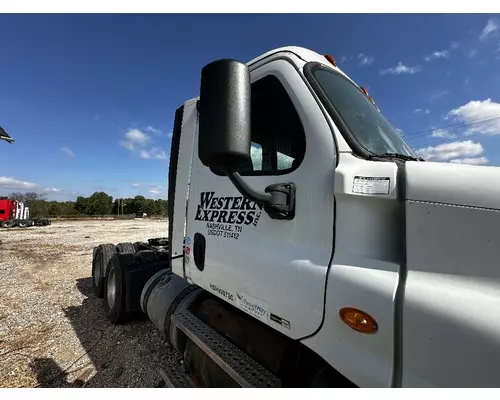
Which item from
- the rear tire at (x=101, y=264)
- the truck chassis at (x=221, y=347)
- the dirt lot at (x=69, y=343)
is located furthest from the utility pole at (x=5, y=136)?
the truck chassis at (x=221, y=347)

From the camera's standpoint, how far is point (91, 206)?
60812mm

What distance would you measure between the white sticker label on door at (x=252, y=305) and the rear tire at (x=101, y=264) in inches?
168

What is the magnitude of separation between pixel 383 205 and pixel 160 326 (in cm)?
250

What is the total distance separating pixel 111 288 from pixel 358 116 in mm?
4438

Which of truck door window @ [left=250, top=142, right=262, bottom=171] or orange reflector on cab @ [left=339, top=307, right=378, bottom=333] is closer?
orange reflector on cab @ [left=339, top=307, right=378, bottom=333]

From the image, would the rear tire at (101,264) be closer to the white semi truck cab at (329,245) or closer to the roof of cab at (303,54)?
the white semi truck cab at (329,245)

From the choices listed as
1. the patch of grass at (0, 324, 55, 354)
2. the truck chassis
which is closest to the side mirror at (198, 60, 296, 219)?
the truck chassis

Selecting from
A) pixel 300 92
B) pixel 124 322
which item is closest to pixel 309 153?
pixel 300 92

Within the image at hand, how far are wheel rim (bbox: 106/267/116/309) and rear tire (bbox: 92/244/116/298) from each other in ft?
2.43

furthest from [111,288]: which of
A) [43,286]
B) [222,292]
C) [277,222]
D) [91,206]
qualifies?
[91,206]

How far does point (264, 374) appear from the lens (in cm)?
162

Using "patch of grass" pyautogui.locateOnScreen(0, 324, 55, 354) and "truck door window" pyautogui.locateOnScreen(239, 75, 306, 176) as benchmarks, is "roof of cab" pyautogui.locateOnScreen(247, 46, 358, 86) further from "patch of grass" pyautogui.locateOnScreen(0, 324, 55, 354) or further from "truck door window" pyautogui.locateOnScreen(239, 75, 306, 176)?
"patch of grass" pyautogui.locateOnScreen(0, 324, 55, 354)

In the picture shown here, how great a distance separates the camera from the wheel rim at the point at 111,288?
→ 4.38m

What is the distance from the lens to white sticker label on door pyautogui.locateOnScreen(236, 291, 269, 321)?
167cm
